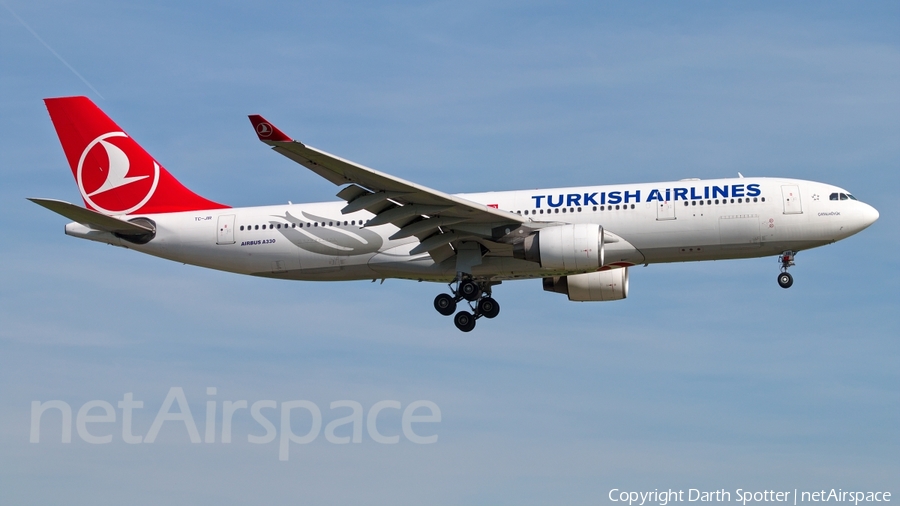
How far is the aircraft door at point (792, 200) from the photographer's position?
3700 cm

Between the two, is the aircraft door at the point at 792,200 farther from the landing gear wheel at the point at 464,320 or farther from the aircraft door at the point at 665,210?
the landing gear wheel at the point at 464,320

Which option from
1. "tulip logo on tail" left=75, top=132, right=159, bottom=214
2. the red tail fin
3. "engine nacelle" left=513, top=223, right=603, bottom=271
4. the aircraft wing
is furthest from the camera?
"tulip logo on tail" left=75, top=132, right=159, bottom=214

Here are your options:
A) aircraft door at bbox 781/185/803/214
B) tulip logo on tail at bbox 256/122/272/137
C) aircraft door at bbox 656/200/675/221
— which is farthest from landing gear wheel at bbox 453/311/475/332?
tulip logo on tail at bbox 256/122/272/137

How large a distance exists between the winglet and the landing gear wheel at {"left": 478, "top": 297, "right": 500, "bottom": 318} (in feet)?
37.7

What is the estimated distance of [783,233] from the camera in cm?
3697

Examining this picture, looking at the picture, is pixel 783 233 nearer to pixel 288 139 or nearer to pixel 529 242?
pixel 529 242

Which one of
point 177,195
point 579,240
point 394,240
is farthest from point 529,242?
point 177,195

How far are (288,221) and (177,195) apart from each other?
4870 mm

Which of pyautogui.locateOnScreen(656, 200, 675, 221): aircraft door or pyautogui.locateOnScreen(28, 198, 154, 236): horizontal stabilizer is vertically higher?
pyautogui.locateOnScreen(28, 198, 154, 236): horizontal stabilizer

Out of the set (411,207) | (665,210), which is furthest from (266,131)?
(665,210)

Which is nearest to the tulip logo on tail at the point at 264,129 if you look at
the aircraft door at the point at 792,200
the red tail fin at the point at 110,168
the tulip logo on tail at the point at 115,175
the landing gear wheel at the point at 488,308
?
the red tail fin at the point at 110,168

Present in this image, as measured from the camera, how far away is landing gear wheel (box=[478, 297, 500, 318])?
40500 mm

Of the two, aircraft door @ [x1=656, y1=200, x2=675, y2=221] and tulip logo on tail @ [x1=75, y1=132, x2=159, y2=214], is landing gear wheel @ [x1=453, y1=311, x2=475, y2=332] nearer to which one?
aircraft door @ [x1=656, y1=200, x2=675, y2=221]

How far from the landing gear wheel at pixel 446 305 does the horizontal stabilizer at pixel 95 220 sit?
10.4m
